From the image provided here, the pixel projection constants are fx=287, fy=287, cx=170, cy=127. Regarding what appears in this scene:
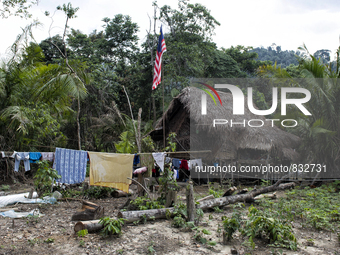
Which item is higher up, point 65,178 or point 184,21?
point 184,21

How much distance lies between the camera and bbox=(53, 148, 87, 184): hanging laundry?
301 inches

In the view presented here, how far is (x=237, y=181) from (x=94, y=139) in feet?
30.2

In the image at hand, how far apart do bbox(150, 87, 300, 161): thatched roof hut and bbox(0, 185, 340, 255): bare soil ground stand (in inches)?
180

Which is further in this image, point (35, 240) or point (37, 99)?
point (37, 99)

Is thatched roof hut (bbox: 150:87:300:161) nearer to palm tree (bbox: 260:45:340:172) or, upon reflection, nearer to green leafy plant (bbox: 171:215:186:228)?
palm tree (bbox: 260:45:340:172)

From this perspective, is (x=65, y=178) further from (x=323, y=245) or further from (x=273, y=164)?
(x=273, y=164)

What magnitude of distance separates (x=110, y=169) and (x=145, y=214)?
237 cm

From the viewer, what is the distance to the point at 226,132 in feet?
33.7

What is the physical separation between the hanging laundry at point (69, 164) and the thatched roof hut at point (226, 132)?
4.11 m

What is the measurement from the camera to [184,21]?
1703 cm

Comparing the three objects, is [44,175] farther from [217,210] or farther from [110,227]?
[217,210]

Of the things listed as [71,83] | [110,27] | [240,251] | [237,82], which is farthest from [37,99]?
[237,82]

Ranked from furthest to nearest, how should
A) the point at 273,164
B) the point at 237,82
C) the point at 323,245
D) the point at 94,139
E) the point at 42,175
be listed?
the point at 237,82, the point at 94,139, the point at 273,164, the point at 42,175, the point at 323,245

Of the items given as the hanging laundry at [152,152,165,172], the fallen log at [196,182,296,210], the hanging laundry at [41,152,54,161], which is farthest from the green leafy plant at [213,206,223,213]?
the hanging laundry at [41,152,54,161]
